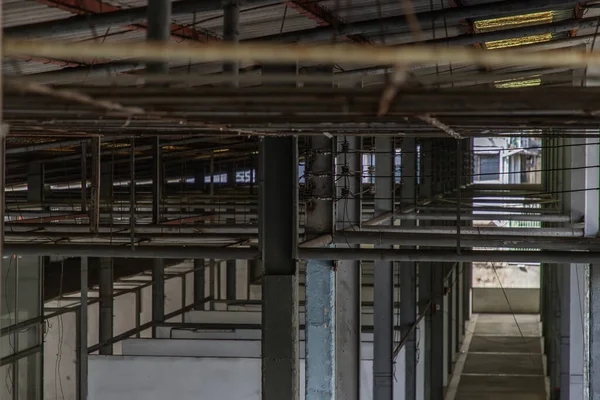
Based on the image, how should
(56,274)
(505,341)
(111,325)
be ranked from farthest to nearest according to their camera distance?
(505,341) → (56,274) → (111,325)

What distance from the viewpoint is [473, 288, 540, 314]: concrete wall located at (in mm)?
30500

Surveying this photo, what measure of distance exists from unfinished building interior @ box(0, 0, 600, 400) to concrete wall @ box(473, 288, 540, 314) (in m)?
11.7

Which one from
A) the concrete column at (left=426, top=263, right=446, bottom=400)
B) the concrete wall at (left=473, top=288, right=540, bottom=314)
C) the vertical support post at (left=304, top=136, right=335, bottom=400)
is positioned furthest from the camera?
the concrete wall at (left=473, top=288, right=540, bottom=314)

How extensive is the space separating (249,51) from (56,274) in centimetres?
2009

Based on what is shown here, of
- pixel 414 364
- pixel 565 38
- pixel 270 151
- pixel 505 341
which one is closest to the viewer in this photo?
pixel 270 151

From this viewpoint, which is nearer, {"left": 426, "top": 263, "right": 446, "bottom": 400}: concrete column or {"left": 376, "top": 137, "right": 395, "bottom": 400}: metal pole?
{"left": 376, "top": 137, "right": 395, "bottom": 400}: metal pole

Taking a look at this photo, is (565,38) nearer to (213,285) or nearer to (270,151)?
(270,151)

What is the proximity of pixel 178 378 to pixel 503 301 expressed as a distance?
20955mm

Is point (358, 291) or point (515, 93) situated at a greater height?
point (515, 93)

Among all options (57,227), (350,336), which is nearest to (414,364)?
(350,336)

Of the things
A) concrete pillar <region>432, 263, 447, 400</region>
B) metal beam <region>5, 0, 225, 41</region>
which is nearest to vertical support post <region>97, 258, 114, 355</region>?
concrete pillar <region>432, 263, 447, 400</region>

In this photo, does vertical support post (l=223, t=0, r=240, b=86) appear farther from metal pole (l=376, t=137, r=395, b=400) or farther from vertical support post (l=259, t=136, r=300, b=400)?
metal pole (l=376, t=137, r=395, b=400)

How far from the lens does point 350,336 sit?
9.36 m

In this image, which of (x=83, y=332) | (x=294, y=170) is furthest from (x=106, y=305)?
(x=294, y=170)
